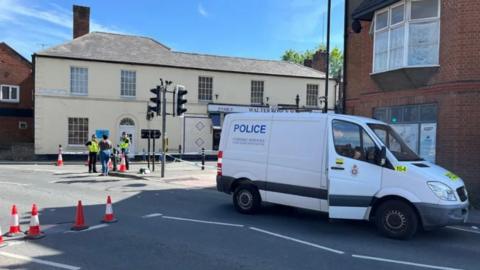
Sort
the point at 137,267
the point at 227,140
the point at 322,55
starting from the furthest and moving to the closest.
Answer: the point at 322,55
the point at 227,140
the point at 137,267

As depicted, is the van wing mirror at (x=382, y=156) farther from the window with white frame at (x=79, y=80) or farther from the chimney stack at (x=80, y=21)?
the chimney stack at (x=80, y=21)

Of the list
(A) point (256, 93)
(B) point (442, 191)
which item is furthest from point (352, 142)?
(A) point (256, 93)

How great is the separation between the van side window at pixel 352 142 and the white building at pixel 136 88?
24067mm

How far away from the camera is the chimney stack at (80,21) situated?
112 ft

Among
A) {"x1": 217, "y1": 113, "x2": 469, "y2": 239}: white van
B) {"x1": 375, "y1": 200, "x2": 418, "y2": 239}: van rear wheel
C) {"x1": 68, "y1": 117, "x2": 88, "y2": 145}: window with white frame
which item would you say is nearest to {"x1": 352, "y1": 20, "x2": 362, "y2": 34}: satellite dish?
{"x1": 217, "y1": 113, "x2": 469, "y2": 239}: white van

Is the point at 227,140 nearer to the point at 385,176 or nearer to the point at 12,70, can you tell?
the point at 385,176

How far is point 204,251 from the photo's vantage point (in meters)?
6.69

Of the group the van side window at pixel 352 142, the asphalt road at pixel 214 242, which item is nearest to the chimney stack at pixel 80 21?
the asphalt road at pixel 214 242

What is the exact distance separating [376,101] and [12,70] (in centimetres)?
3246

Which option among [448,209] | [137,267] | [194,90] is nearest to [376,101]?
[448,209]

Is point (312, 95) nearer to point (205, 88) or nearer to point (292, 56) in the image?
point (205, 88)

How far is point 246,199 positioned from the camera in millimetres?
10086

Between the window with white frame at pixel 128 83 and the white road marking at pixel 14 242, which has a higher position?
the window with white frame at pixel 128 83

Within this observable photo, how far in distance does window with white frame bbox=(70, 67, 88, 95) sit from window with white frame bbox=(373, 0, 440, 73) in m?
21.8
